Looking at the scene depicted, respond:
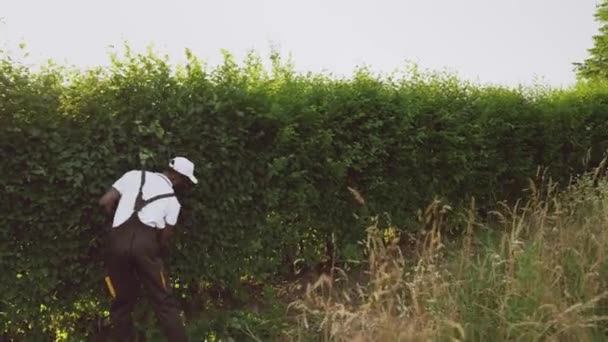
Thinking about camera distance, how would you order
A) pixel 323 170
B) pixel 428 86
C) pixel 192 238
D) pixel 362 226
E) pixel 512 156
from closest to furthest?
pixel 192 238
pixel 323 170
pixel 362 226
pixel 428 86
pixel 512 156

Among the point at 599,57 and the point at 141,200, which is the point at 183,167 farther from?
the point at 599,57

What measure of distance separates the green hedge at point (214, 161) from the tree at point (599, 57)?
1702 cm

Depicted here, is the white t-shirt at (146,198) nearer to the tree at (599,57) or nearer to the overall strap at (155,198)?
the overall strap at (155,198)

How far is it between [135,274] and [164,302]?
38 cm

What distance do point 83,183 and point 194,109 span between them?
1216 millimetres

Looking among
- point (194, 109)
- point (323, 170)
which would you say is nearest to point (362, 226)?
point (323, 170)

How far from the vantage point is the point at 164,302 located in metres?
5.24

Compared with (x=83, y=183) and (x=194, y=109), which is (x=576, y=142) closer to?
(x=194, y=109)

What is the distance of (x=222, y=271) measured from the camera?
617 centimetres

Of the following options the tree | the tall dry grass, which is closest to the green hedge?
the tall dry grass

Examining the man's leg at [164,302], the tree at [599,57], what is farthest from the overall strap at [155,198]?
the tree at [599,57]

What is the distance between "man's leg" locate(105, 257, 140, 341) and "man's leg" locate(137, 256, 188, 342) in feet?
0.39

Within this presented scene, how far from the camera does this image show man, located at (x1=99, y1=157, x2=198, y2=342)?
5070 millimetres

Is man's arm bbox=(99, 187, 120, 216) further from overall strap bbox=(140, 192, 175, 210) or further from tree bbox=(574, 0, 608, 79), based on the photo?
tree bbox=(574, 0, 608, 79)
